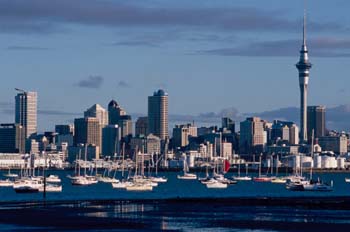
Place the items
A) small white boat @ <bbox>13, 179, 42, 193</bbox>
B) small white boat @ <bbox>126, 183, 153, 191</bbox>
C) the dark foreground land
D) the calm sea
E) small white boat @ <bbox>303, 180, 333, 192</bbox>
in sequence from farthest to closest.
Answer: small white boat @ <bbox>126, 183, 153, 191</bbox> < small white boat @ <bbox>303, 180, 333, 192</bbox> < small white boat @ <bbox>13, 179, 42, 193</bbox> < the dark foreground land < the calm sea

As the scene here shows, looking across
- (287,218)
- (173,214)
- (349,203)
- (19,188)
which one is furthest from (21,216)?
(19,188)

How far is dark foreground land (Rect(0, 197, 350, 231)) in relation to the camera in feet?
280

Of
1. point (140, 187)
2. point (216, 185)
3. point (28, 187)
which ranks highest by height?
point (28, 187)

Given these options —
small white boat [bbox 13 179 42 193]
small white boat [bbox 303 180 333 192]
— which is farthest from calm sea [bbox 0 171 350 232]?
small white boat [bbox 303 180 333 192]

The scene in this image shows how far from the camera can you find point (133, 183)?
582 feet

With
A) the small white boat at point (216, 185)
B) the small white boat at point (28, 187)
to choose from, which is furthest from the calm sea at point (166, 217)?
the small white boat at point (216, 185)

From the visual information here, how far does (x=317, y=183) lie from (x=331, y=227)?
298 feet

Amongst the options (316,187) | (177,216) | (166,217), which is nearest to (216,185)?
(316,187)

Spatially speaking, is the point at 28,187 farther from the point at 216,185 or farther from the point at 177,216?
the point at 177,216

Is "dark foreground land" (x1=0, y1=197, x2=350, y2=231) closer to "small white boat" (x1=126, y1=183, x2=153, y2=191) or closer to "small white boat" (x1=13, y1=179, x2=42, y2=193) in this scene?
"small white boat" (x1=13, y1=179, x2=42, y2=193)

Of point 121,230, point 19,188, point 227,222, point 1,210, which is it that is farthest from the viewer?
point 19,188

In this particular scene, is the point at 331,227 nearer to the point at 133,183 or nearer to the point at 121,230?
the point at 121,230

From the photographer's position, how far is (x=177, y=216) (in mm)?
96125

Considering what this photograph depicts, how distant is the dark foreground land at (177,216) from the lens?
8525 cm
